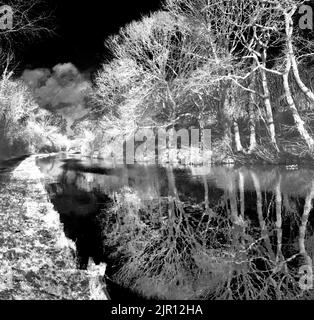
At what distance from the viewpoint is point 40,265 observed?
5.30 meters

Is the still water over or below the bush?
below

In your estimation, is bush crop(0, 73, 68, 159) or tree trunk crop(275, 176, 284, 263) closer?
tree trunk crop(275, 176, 284, 263)

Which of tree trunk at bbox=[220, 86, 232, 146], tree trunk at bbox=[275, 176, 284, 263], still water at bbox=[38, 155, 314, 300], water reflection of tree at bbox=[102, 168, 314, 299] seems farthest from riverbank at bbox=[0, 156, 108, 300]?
tree trunk at bbox=[220, 86, 232, 146]

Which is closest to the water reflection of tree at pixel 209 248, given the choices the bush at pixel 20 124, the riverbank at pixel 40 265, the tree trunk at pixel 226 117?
the riverbank at pixel 40 265

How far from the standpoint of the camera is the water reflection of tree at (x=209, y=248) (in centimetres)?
464

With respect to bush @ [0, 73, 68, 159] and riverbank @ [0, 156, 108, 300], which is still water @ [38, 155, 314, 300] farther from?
bush @ [0, 73, 68, 159]

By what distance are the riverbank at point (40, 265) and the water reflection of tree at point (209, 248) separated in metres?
0.75

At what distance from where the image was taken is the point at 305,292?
424 centimetres

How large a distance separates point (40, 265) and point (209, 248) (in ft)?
10.6

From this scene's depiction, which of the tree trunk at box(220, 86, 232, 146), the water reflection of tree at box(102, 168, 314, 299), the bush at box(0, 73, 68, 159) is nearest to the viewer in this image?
the water reflection of tree at box(102, 168, 314, 299)

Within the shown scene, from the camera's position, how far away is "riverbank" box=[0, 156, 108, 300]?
4270mm

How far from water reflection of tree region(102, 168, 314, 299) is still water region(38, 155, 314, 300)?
0.05 ft

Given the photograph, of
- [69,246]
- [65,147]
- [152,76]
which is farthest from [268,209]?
[65,147]
